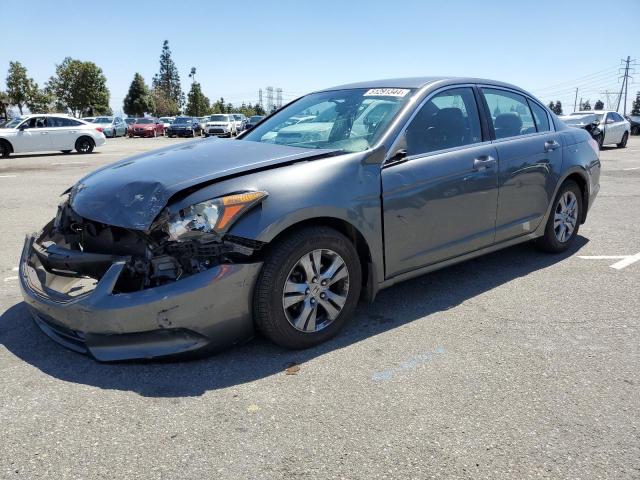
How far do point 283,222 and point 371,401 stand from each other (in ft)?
3.48

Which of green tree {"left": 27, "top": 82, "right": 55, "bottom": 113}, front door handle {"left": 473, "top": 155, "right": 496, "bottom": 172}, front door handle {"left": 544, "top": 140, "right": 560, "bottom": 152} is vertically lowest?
front door handle {"left": 473, "top": 155, "right": 496, "bottom": 172}

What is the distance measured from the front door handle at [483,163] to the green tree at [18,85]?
61.1 m

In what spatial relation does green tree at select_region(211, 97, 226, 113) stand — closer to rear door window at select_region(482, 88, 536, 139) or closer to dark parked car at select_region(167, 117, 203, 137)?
dark parked car at select_region(167, 117, 203, 137)

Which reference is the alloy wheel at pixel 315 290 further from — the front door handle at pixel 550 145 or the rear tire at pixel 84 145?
the rear tire at pixel 84 145

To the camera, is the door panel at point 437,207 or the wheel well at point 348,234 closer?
the wheel well at point 348,234

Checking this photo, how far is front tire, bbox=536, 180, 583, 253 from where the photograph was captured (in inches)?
200

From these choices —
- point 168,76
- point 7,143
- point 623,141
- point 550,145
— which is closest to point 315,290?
point 550,145

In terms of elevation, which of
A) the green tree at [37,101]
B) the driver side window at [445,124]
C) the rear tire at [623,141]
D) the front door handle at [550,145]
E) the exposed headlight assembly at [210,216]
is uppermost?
the green tree at [37,101]

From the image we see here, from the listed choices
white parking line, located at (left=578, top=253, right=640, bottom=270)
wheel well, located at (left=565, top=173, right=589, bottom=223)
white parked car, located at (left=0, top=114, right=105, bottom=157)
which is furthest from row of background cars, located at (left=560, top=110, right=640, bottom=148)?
white parked car, located at (left=0, top=114, right=105, bottom=157)

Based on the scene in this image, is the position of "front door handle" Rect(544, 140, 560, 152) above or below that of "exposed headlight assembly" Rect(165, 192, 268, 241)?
above

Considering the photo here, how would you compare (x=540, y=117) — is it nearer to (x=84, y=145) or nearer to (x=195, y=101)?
(x=84, y=145)

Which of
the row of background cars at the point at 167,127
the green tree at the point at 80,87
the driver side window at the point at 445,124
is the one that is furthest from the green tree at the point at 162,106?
the driver side window at the point at 445,124

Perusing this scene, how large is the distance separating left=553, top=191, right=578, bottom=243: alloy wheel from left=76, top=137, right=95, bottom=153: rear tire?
1864cm

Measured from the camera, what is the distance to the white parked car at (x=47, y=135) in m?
18.2
